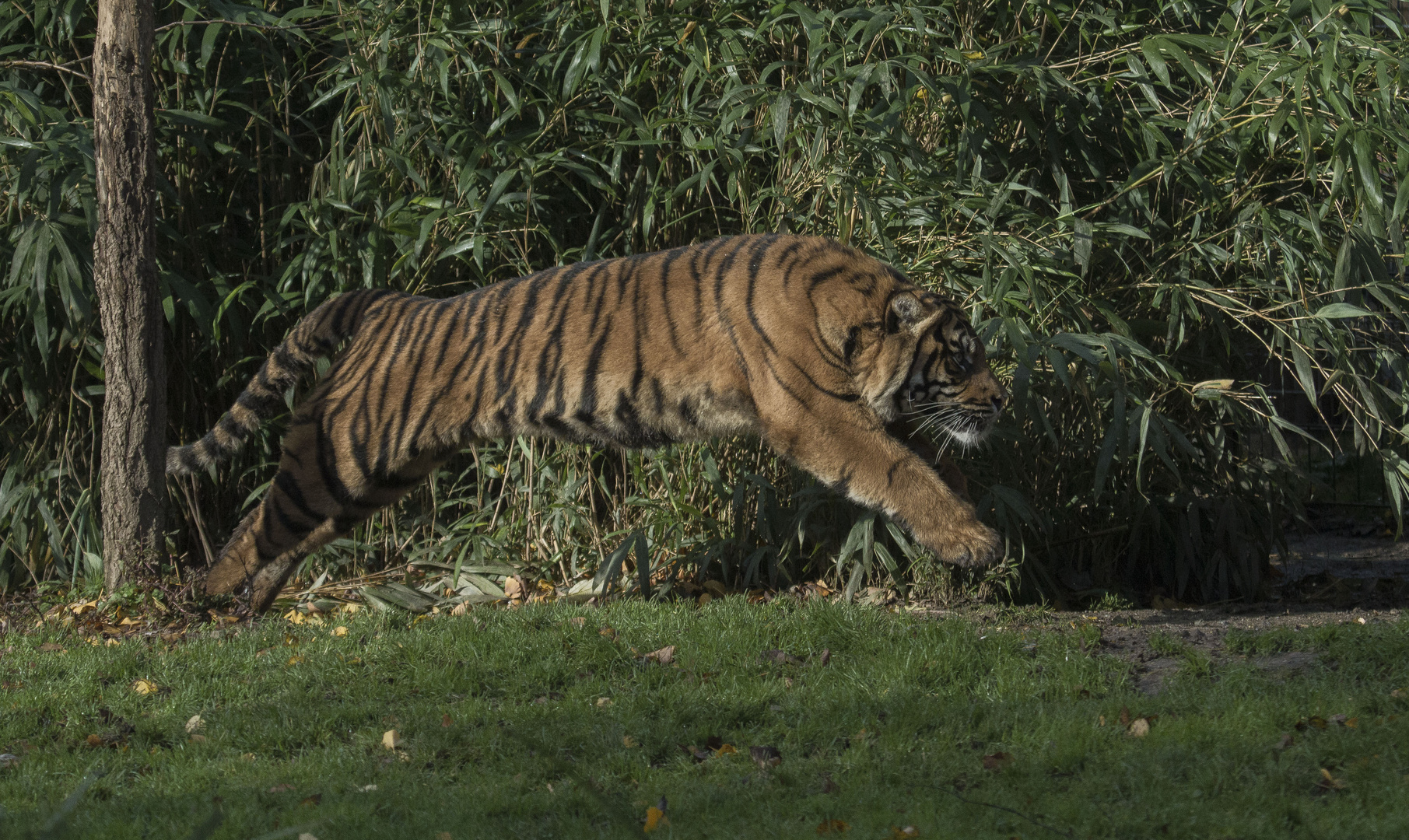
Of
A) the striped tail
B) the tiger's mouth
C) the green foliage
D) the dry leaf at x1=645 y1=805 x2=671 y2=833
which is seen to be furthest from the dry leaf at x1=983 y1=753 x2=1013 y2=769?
the striped tail

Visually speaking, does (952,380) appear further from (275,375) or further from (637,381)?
(275,375)

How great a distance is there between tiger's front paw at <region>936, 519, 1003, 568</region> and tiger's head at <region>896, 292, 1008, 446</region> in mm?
376

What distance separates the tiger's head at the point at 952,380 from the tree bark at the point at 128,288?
296cm

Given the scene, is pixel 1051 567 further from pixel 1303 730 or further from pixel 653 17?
pixel 653 17

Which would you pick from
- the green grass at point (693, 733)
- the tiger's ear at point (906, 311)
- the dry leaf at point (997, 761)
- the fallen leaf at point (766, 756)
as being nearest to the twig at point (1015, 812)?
the green grass at point (693, 733)

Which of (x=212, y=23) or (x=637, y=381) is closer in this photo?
(x=637, y=381)

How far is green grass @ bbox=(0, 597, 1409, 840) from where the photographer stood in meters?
2.71

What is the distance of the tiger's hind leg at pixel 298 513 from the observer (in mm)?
4770

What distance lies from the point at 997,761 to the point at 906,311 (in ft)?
5.69

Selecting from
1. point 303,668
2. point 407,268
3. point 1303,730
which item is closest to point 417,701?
point 303,668

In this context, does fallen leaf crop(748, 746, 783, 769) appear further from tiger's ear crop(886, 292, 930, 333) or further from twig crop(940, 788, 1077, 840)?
tiger's ear crop(886, 292, 930, 333)

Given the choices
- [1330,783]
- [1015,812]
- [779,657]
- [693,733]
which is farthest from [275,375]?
[1330,783]

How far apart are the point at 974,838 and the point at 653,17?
3.69 m

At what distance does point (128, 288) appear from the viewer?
16.1ft
